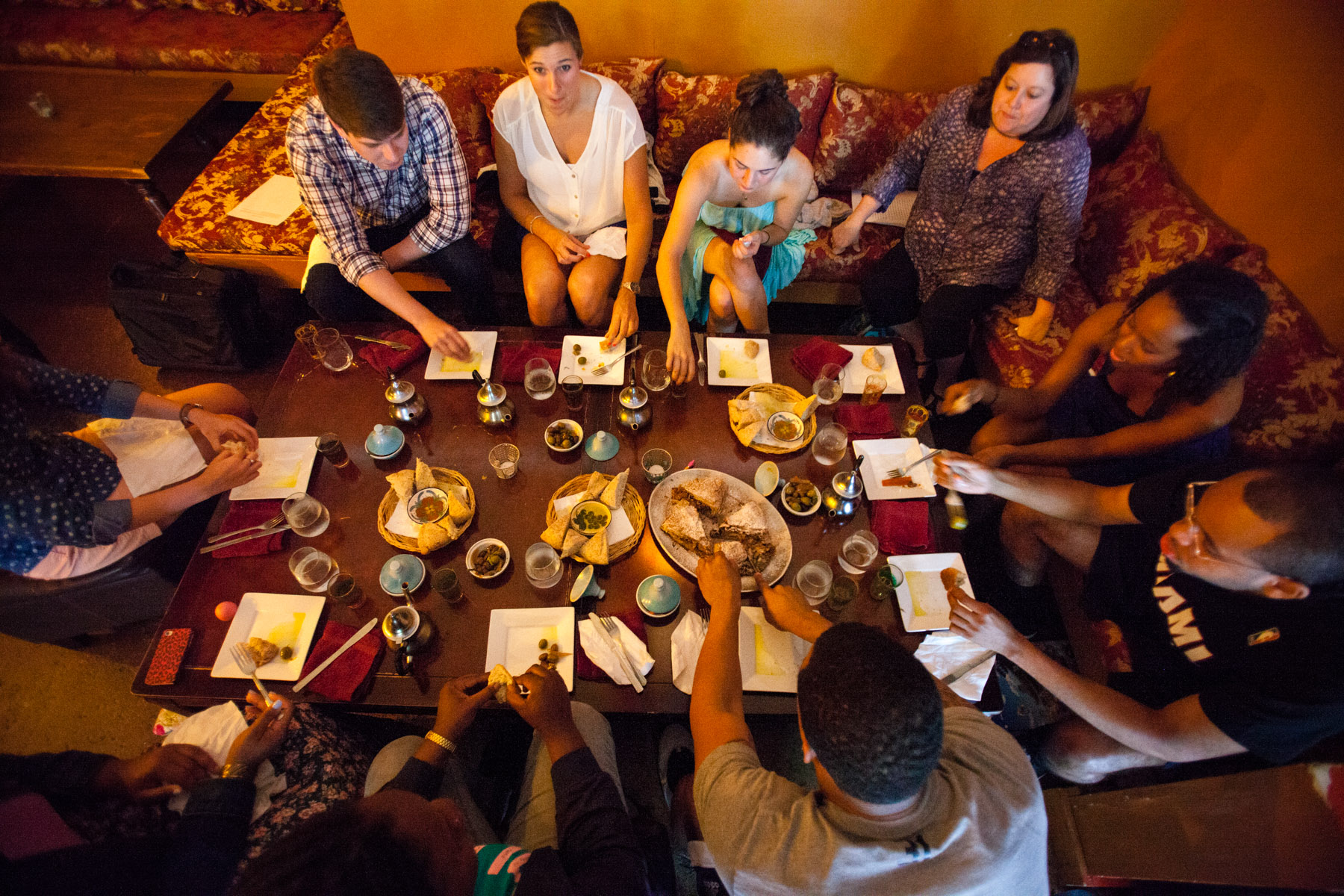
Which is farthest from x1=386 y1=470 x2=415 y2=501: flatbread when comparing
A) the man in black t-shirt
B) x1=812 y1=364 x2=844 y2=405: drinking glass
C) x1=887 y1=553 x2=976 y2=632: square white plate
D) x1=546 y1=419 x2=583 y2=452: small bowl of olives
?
the man in black t-shirt

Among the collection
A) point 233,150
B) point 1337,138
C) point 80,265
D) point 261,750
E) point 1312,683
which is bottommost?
point 261,750

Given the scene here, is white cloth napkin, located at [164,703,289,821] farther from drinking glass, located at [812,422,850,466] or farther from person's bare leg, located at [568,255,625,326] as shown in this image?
person's bare leg, located at [568,255,625,326]

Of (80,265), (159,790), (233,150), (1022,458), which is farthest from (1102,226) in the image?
(80,265)

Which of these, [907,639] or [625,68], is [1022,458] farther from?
[625,68]

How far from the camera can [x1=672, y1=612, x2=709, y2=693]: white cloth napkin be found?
5.58 feet

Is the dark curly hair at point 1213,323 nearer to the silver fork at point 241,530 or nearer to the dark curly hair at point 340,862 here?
the dark curly hair at point 340,862

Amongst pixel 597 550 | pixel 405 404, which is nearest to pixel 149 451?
pixel 405 404

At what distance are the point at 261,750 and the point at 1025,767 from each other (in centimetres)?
204

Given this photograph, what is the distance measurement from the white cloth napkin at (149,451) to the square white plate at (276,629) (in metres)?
0.77

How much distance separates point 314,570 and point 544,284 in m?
1.77

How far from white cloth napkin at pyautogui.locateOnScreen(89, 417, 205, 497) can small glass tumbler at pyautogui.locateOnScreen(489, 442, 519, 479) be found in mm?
1198

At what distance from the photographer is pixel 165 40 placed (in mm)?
4562

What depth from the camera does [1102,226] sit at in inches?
127

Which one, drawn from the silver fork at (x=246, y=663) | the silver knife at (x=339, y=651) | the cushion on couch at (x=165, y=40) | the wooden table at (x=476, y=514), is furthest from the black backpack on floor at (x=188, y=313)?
the silver knife at (x=339, y=651)
